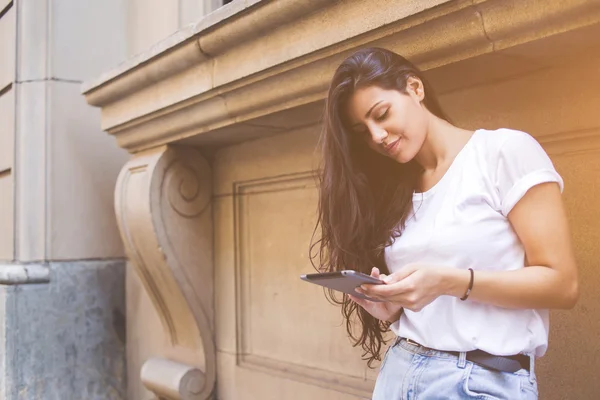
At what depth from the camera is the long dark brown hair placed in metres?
1.57

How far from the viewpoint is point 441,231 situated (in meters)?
1.44

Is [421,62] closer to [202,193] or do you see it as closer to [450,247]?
[450,247]

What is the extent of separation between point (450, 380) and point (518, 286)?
9.2 inches

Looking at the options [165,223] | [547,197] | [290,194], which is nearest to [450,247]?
[547,197]

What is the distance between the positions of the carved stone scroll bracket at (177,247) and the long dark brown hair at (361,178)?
5.51ft

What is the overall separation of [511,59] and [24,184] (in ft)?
10.6

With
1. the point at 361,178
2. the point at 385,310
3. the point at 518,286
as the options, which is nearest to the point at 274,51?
the point at 361,178

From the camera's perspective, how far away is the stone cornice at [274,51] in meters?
1.65

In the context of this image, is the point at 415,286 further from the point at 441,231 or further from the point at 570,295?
the point at 570,295

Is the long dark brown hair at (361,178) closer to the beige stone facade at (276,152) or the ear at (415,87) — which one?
the ear at (415,87)

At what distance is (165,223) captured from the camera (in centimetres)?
328

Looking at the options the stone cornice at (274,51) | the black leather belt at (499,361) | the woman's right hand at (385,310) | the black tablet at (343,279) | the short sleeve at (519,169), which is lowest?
the black leather belt at (499,361)

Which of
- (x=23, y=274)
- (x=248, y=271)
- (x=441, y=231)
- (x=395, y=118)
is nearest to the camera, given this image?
(x=441, y=231)

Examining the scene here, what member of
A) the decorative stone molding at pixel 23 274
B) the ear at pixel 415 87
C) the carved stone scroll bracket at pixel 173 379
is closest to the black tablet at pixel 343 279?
the ear at pixel 415 87
